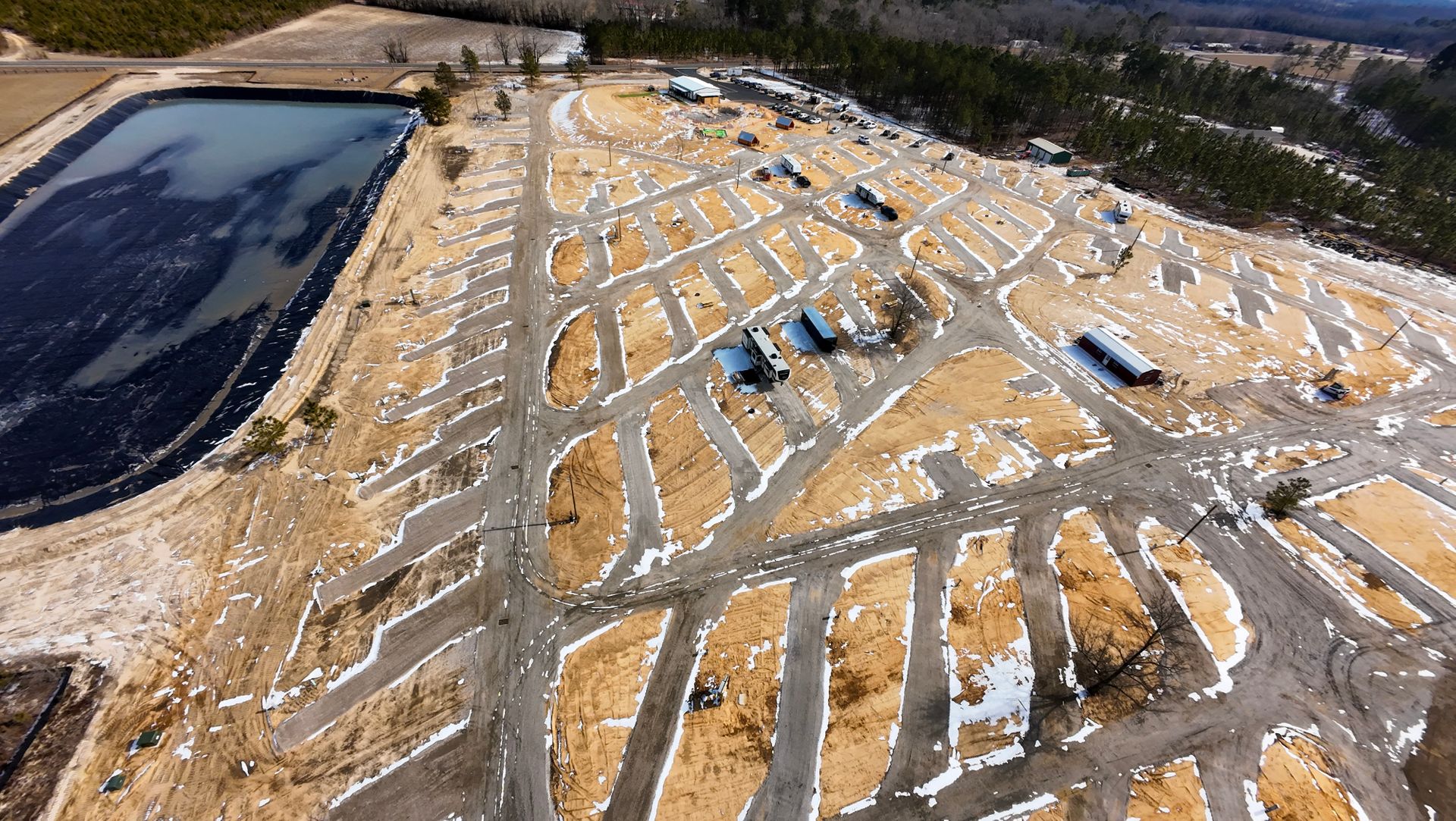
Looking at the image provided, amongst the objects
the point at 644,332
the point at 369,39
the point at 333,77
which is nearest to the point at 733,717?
the point at 644,332

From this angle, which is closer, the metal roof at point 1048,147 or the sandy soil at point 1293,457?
the sandy soil at point 1293,457

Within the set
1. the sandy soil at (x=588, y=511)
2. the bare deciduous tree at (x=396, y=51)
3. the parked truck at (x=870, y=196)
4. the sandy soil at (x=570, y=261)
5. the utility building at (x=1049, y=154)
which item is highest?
the bare deciduous tree at (x=396, y=51)

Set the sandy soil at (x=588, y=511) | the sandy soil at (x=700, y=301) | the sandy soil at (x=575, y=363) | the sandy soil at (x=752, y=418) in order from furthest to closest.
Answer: the sandy soil at (x=700, y=301)
the sandy soil at (x=575, y=363)
the sandy soil at (x=752, y=418)
the sandy soil at (x=588, y=511)

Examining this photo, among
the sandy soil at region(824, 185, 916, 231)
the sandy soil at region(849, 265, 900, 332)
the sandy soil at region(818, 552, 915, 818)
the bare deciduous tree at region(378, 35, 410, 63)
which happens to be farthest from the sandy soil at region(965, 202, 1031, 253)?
the bare deciduous tree at region(378, 35, 410, 63)

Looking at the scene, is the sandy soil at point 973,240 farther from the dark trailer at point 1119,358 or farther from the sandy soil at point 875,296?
the dark trailer at point 1119,358

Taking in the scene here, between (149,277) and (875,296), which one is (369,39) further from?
(875,296)

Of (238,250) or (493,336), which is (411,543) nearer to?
(493,336)

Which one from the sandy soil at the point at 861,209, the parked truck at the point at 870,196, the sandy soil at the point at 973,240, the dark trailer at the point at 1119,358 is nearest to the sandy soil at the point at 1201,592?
the dark trailer at the point at 1119,358
